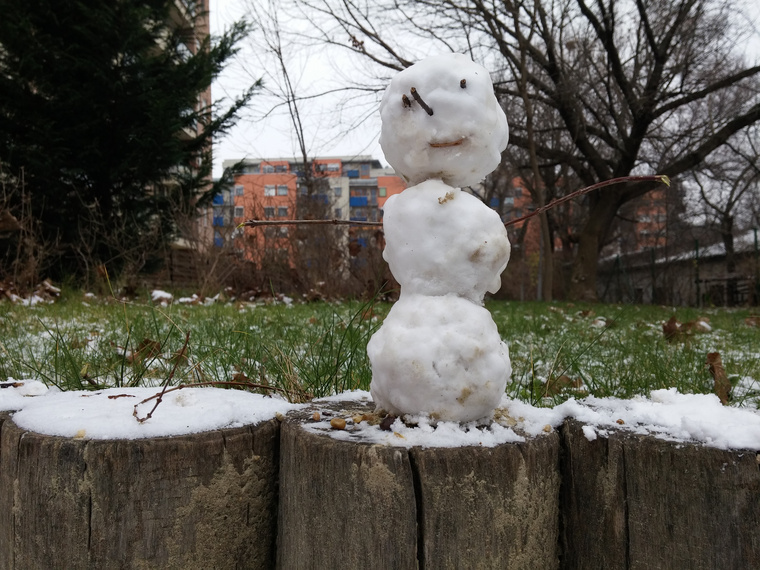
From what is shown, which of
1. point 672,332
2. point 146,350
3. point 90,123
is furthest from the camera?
point 90,123

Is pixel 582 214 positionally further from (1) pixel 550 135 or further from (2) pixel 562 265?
(1) pixel 550 135

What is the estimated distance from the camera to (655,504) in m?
0.99

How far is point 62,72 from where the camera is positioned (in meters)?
7.91

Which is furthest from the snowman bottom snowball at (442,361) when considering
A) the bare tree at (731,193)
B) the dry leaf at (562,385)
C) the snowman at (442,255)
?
the bare tree at (731,193)

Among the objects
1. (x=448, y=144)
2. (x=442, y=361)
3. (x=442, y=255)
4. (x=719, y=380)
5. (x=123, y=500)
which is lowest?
(x=123, y=500)

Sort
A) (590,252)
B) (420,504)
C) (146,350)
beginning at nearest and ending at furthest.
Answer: (420,504) < (146,350) < (590,252)

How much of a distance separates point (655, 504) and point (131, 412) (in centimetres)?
105

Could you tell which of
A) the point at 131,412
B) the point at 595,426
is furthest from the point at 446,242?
the point at 131,412

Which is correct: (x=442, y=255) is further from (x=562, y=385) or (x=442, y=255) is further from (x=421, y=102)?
(x=562, y=385)

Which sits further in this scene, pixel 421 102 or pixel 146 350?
pixel 146 350

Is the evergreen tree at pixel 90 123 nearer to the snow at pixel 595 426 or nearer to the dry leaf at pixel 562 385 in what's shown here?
the dry leaf at pixel 562 385

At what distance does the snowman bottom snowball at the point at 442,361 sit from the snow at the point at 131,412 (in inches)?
12.2

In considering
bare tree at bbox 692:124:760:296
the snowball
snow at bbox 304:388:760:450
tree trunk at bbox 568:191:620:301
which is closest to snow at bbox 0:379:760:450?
snow at bbox 304:388:760:450

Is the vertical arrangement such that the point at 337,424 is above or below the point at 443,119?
below
